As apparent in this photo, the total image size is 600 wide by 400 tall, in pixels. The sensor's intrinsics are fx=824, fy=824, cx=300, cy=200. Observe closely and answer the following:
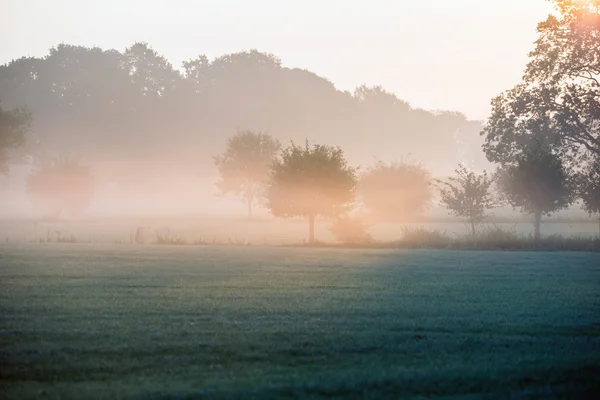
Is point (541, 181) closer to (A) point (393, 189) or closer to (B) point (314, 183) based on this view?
(B) point (314, 183)

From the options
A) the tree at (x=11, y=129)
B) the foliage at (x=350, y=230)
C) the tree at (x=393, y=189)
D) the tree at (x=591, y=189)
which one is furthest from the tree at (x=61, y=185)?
the tree at (x=591, y=189)

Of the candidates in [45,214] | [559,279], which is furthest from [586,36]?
[45,214]

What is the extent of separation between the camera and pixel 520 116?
51.4 metres

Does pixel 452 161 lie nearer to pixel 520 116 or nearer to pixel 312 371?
pixel 520 116

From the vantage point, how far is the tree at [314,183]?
44656mm

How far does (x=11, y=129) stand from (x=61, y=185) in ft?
57.3

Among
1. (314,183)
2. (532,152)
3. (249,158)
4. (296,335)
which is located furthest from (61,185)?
(296,335)

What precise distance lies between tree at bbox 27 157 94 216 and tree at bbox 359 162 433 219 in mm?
25842

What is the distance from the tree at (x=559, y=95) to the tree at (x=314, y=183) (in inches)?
451

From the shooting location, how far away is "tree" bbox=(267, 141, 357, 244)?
147 ft

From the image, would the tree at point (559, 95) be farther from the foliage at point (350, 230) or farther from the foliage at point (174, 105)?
the foliage at point (174, 105)

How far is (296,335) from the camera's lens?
12.2 meters

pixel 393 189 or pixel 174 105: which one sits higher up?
pixel 174 105

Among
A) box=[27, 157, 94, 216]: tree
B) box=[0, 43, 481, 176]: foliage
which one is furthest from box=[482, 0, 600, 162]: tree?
box=[0, 43, 481, 176]: foliage
